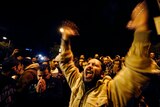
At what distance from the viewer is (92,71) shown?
3.12 metres

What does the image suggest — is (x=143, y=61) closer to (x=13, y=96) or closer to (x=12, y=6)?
(x=13, y=96)

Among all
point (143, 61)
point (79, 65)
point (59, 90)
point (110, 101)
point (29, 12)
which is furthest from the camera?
point (29, 12)

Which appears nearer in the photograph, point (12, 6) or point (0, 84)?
point (0, 84)

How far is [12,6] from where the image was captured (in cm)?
1730

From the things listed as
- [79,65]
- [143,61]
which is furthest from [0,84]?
[79,65]

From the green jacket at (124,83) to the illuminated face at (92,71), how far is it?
133 mm

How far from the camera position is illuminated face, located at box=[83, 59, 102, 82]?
3.04 meters

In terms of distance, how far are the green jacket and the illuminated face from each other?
0.13m

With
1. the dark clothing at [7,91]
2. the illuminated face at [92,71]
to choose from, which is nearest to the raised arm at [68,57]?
the illuminated face at [92,71]

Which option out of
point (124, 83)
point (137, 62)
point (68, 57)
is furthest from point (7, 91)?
point (137, 62)

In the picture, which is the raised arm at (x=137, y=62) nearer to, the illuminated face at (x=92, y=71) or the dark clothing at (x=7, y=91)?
the illuminated face at (x=92, y=71)

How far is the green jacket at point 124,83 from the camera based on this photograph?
2262 mm

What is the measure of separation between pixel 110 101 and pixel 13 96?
1.99m

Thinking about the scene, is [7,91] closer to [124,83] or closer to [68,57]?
[68,57]
